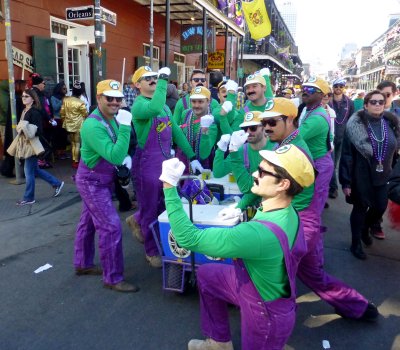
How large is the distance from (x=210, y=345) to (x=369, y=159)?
2.81 m

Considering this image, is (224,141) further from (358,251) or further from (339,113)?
(339,113)

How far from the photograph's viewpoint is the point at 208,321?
258 cm

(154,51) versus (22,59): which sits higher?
(154,51)

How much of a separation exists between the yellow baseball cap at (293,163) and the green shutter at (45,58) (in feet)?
24.4

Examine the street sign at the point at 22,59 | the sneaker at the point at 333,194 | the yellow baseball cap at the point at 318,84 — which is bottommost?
the sneaker at the point at 333,194

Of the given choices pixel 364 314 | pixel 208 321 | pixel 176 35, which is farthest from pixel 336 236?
pixel 176 35

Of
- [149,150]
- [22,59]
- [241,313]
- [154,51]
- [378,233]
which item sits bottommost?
[378,233]

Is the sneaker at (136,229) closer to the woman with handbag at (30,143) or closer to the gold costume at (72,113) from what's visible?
the woman with handbag at (30,143)

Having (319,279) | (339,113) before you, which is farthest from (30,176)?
(339,113)

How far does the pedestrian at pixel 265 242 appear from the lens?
6.51 ft

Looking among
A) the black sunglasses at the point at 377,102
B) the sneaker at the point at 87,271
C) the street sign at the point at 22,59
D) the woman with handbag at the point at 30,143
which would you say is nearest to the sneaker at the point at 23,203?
the woman with handbag at the point at 30,143

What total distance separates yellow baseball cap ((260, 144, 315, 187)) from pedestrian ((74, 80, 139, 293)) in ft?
5.05

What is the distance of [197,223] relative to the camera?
9.94 feet

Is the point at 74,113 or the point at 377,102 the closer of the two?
the point at 377,102
